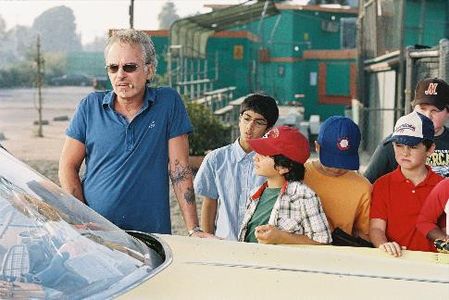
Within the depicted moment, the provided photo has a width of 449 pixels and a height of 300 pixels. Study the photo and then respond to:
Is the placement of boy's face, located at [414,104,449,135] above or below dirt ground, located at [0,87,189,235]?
above

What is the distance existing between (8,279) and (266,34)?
2611 centimetres

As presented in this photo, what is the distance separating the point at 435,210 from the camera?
139 inches

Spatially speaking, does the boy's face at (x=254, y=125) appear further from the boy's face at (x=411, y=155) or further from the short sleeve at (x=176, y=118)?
the boy's face at (x=411, y=155)

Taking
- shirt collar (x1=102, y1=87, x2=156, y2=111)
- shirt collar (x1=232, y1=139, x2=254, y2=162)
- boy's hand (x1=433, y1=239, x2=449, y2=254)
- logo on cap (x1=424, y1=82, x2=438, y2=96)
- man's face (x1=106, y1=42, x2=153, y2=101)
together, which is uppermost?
man's face (x1=106, y1=42, x2=153, y2=101)

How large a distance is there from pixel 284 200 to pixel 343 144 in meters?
0.43

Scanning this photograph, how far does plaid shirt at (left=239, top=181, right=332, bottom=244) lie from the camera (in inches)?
134

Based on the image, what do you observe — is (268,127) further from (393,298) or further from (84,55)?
(84,55)

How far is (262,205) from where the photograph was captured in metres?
3.57

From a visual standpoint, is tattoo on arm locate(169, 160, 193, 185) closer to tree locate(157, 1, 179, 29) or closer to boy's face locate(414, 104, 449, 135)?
boy's face locate(414, 104, 449, 135)

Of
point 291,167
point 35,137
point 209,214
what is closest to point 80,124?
point 209,214

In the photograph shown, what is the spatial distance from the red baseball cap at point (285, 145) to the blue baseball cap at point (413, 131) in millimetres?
470

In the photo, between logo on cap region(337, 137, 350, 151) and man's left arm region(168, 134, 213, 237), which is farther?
man's left arm region(168, 134, 213, 237)

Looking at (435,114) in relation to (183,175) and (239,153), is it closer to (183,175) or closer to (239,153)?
(239,153)

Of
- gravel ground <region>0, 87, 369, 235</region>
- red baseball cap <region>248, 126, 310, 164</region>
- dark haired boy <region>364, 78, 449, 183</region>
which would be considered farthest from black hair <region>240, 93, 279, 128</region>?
gravel ground <region>0, 87, 369, 235</region>
